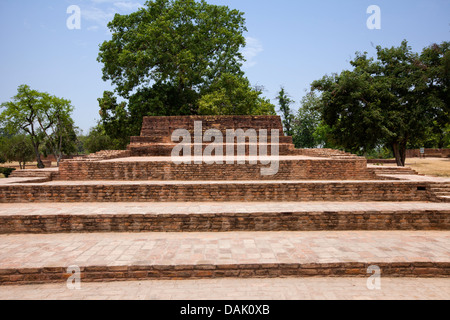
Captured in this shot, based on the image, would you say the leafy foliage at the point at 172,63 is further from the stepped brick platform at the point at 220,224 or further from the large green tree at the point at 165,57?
the stepped brick platform at the point at 220,224

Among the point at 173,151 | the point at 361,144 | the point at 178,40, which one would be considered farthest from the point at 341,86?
the point at 178,40

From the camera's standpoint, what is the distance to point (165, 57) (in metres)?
16.2

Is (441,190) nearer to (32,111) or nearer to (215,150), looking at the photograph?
(215,150)

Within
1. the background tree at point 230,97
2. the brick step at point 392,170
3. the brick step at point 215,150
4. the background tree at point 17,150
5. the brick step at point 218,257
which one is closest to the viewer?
the brick step at point 218,257

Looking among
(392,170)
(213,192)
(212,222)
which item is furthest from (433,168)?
(212,222)

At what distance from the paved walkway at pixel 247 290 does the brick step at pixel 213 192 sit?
2875mm

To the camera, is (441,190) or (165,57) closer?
(441,190)

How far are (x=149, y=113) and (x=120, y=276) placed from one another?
14282 millimetres

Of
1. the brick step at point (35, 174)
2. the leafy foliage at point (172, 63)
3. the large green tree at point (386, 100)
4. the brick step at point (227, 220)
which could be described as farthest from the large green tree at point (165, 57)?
the brick step at point (227, 220)

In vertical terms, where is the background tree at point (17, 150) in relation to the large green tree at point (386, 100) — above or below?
below

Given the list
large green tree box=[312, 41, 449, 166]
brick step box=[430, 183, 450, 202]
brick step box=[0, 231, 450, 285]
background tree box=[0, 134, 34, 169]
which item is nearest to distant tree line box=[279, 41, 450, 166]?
large green tree box=[312, 41, 449, 166]

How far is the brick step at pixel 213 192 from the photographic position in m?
5.72

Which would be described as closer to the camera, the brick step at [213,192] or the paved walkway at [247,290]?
the paved walkway at [247,290]

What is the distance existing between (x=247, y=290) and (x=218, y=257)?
57cm
